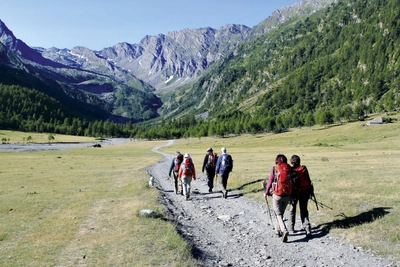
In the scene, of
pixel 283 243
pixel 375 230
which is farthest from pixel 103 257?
pixel 375 230

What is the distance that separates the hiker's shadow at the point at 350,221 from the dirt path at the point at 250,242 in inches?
8.0

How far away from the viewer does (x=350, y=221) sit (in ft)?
44.5

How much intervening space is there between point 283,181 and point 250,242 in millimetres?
3087

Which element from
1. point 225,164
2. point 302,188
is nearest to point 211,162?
point 225,164

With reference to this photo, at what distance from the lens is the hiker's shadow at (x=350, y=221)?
13085mm

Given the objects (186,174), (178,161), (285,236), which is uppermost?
(178,161)

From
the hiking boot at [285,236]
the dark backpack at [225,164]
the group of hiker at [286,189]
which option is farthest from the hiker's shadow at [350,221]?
the dark backpack at [225,164]

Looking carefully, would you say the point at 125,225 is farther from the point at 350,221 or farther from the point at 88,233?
the point at 350,221

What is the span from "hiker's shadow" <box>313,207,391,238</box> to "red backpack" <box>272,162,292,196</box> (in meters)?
2.67

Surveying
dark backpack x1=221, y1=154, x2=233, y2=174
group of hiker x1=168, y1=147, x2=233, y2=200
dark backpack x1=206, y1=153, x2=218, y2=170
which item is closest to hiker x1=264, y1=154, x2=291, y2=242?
group of hiker x1=168, y1=147, x2=233, y2=200

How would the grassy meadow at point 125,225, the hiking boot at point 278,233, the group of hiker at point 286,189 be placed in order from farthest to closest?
the hiking boot at point 278,233
the group of hiker at point 286,189
the grassy meadow at point 125,225

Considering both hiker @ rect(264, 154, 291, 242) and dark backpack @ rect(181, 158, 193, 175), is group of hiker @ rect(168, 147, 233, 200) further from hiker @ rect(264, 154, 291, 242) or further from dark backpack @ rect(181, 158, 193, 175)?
hiker @ rect(264, 154, 291, 242)

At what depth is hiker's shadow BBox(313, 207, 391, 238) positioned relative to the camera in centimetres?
1309

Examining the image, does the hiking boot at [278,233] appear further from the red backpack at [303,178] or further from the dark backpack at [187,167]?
the dark backpack at [187,167]
